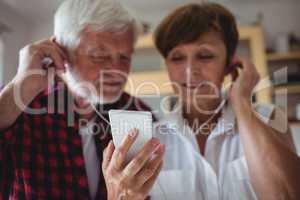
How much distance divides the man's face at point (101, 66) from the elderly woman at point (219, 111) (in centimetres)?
7

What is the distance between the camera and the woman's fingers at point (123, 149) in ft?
0.92

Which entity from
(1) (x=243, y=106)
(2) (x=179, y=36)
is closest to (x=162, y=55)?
(2) (x=179, y=36)

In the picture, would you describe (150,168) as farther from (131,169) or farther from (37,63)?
(37,63)

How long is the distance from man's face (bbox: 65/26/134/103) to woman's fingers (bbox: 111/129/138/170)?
5.6 inches

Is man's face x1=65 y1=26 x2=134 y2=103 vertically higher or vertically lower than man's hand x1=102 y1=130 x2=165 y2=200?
higher

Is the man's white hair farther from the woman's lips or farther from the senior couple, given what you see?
the woman's lips

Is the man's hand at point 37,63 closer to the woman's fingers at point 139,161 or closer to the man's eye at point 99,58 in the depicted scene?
the man's eye at point 99,58

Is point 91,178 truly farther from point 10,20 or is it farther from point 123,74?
point 10,20

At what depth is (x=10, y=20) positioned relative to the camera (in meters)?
0.42

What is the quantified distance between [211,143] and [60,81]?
0.25m

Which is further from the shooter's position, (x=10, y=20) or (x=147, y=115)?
(x=10, y=20)

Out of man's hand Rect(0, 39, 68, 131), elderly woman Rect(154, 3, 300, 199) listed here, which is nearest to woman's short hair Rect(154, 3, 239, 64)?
elderly woman Rect(154, 3, 300, 199)

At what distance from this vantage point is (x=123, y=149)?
0.28m

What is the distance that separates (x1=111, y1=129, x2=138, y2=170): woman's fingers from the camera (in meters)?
0.28
